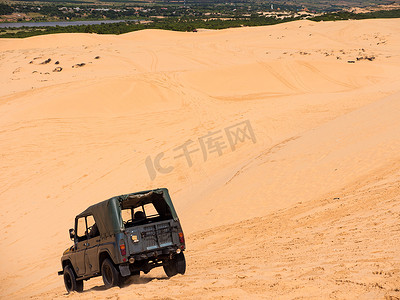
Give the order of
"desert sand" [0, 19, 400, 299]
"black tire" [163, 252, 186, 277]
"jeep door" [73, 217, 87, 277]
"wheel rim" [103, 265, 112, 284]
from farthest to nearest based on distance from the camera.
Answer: "jeep door" [73, 217, 87, 277]
"black tire" [163, 252, 186, 277]
"wheel rim" [103, 265, 112, 284]
"desert sand" [0, 19, 400, 299]

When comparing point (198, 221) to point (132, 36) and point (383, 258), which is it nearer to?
point (383, 258)

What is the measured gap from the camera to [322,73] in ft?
134

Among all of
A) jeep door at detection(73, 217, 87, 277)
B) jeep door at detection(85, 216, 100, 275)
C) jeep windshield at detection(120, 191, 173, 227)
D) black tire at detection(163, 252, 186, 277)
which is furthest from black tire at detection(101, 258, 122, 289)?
black tire at detection(163, 252, 186, 277)

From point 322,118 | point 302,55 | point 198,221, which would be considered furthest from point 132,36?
point 198,221

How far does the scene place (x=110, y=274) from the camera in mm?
9547

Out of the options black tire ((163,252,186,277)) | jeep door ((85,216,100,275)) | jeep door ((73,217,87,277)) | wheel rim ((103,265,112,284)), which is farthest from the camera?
jeep door ((73,217,87,277))

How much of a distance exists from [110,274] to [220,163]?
505 inches

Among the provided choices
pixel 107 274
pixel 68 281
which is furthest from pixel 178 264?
pixel 68 281

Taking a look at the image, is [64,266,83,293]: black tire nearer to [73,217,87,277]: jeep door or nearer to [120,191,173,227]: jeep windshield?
[73,217,87,277]: jeep door

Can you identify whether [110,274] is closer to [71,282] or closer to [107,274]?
[107,274]

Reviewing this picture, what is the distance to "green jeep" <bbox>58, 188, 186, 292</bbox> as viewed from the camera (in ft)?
30.7

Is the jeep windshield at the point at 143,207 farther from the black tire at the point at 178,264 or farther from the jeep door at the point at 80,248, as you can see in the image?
the jeep door at the point at 80,248

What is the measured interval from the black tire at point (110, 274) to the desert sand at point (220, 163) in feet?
1.30

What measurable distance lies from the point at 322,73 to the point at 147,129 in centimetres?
1897
